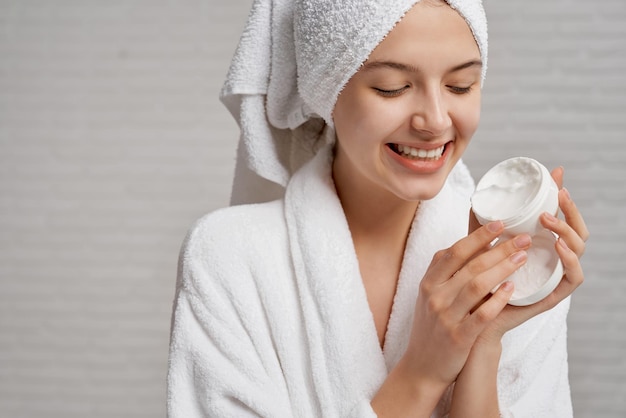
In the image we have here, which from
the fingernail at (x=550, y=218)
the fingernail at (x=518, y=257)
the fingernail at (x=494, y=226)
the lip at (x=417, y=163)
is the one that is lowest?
the fingernail at (x=518, y=257)

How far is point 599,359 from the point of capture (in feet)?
9.41

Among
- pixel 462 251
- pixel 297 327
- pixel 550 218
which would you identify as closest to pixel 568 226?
pixel 550 218

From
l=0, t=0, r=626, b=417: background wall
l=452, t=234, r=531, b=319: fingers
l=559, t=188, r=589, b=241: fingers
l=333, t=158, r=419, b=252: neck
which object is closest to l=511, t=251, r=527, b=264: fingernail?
l=452, t=234, r=531, b=319: fingers

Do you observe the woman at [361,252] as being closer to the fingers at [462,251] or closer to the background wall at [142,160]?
the fingers at [462,251]

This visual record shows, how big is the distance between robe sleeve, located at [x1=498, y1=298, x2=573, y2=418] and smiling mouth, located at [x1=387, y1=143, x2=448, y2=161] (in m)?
0.37

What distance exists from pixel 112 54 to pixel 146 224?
615 mm

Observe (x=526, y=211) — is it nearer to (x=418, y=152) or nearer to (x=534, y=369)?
(x=418, y=152)

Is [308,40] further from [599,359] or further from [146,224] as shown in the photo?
[599,359]

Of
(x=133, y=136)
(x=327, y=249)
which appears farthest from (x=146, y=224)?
(x=327, y=249)

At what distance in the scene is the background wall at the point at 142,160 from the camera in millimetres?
2729

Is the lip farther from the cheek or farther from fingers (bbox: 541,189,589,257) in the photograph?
fingers (bbox: 541,189,589,257)

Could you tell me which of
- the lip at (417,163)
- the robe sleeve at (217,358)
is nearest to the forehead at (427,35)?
the lip at (417,163)

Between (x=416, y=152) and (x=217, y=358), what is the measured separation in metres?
0.48

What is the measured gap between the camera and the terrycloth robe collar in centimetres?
131
